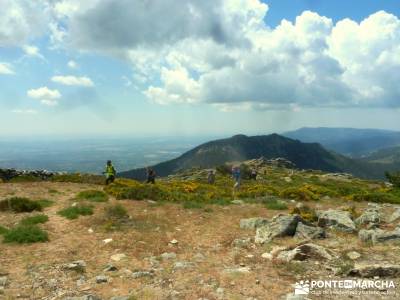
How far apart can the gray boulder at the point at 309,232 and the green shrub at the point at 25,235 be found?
10015 millimetres

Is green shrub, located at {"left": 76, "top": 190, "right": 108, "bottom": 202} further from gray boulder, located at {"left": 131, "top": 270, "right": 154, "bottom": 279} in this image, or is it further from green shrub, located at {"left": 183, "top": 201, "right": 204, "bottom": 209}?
gray boulder, located at {"left": 131, "top": 270, "right": 154, "bottom": 279}

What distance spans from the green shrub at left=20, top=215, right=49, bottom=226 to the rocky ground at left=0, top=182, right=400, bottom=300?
0.39 metres

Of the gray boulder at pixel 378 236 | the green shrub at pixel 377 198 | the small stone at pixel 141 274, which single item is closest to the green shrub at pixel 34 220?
the small stone at pixel 141 274

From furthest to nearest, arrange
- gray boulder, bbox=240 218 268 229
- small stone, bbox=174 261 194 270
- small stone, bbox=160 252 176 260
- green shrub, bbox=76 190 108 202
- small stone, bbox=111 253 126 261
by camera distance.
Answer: green shrub, bbox=76 190 108 202, gray boulder, bbox=240 218 268 229, small stone, bbox=160 252 176 260, small stone, bbox=111 253 126 261, small stone, bbox=174 261 194 270

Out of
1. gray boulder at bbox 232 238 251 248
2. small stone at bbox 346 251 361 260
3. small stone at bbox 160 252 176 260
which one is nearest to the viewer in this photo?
small stone at bbox 346 251 361 260

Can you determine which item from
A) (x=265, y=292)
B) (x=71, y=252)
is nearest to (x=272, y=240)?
(x=265, y=292)

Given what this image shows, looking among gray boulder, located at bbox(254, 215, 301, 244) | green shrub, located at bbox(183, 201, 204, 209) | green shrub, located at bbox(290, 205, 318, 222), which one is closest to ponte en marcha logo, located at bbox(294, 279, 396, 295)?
gray boulder, located at bbox(254, 215, 301, 244)

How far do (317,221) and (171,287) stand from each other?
32.8 ft

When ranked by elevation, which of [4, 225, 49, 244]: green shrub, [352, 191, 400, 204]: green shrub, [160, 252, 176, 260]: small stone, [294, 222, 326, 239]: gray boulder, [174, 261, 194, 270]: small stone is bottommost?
[352, 191, 400, 204]: green shrub

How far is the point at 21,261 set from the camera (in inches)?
525

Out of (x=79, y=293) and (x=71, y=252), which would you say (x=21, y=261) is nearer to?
(x=71, y=252)

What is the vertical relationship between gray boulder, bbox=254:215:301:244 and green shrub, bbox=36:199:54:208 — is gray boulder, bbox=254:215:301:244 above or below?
below

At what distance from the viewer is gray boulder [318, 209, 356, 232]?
1669cm

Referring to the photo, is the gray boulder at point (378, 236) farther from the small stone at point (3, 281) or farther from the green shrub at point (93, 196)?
the green shrub at point (93, 196)
